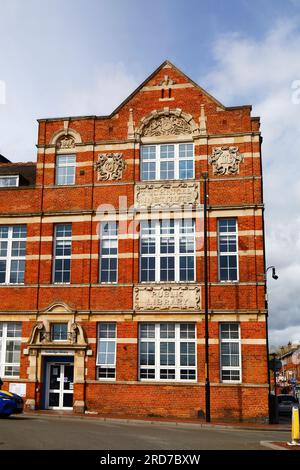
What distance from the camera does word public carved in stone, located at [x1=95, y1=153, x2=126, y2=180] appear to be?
25797 millimetres

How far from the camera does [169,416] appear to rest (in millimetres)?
22859

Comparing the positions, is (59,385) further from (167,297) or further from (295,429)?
(295,429)

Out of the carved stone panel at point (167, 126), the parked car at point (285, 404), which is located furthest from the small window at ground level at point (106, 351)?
the parked car at point (285, 404)

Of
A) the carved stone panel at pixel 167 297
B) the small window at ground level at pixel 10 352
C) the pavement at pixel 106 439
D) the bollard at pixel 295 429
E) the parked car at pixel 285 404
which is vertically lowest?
the parked car at pixel 285 404

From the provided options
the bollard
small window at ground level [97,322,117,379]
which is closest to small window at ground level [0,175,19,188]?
small window at ground level [97,322,117,379]

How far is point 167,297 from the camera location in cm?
2395

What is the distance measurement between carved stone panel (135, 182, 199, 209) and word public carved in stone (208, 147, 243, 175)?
1.21 meters

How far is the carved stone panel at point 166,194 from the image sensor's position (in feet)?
81.4

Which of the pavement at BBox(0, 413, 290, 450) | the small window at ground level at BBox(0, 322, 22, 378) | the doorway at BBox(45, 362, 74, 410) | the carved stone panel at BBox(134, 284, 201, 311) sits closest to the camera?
the pavement at BBox(0, 413, 290, 450)

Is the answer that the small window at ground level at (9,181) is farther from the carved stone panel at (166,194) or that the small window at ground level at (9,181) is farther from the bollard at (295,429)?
the bollard at (295,429)

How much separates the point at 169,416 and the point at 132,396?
Answer: 68.4 inches

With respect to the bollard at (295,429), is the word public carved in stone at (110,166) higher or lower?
higher

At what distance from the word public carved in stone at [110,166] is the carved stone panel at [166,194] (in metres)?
1.21

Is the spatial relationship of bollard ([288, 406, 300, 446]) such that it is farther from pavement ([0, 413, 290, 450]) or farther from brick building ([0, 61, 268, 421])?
brick building ([0, 61, 268, 421])
